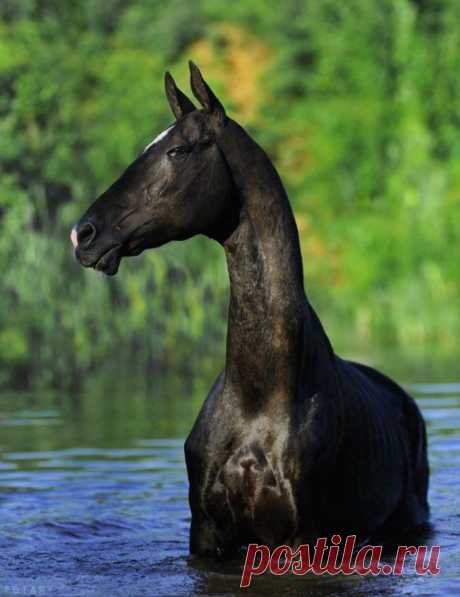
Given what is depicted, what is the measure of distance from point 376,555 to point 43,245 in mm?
9563

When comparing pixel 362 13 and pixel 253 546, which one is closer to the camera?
pixel 253 546

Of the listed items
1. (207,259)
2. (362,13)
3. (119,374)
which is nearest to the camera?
(119,374)

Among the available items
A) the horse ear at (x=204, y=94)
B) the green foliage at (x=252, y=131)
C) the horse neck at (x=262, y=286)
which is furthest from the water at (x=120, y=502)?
the horse ear at (x=204, y=94)

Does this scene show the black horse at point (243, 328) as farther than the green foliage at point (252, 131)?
No

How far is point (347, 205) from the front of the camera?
45.0 m

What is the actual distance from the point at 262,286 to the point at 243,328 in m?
0.21

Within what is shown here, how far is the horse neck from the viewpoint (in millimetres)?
6273

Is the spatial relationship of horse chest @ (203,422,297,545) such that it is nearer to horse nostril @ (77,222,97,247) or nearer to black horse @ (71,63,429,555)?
black horse @ (71,63,429,555)

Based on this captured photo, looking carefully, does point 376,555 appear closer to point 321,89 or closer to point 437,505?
point 437,505

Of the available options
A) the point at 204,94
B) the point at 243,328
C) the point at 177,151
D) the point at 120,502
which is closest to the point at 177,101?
the point at 204,94

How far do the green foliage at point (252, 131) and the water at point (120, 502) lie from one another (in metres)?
1.45

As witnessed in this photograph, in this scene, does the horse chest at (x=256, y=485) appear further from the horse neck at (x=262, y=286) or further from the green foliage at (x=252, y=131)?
the green foliage at (x=252, y=131)

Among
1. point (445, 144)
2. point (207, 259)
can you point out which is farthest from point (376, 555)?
point (445, 144)

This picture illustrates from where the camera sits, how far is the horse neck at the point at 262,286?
6273mm
